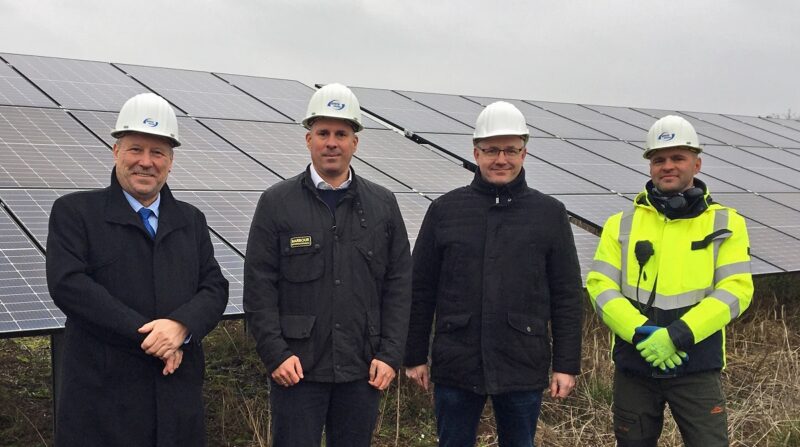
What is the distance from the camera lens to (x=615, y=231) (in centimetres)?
480

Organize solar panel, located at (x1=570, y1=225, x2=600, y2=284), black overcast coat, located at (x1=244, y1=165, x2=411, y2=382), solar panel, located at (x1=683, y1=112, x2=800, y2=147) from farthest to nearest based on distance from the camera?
solar panel, located at (x1=683, y1=112, x2=800, y2=147) → solar panel, located at (x1=570, y1=225, x2=600, y2=284) → black overcast coat, located at (x1=244, y1=165, x2=411, y2=382)

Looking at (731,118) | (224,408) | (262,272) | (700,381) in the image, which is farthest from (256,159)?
(731,118)

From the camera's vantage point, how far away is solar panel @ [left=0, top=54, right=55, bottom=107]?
859cm

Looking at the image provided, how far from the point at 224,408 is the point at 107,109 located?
12.9ft

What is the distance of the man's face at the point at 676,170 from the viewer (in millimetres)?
4680

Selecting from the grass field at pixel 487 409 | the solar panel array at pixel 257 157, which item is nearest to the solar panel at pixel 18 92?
the solar panel array at pixel 257 157

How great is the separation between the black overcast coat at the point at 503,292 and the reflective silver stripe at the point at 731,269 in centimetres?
78

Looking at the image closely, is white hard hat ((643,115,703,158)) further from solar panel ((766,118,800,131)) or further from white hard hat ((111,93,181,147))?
solar panel ((766,118,800,131))

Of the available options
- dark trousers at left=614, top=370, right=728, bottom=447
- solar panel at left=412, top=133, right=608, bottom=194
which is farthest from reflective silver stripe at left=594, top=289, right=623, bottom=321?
solar panel at left=412, top=133, right=608, bottom=194

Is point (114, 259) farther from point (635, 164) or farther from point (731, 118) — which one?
point (731, 118)

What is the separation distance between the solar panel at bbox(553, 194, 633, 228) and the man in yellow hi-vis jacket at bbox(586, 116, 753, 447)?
368 centimetres

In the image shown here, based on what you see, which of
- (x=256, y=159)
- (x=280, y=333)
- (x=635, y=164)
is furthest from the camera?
(x=635, y=164)

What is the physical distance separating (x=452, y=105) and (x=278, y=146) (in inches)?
209

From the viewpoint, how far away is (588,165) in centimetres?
1103
